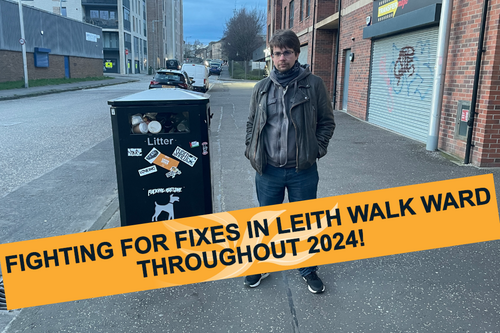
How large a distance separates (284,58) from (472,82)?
5582 millimetres

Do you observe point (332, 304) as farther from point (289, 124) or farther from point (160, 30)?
point (160, 30)

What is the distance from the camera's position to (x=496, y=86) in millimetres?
6566

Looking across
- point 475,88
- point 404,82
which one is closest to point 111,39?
point 404,82

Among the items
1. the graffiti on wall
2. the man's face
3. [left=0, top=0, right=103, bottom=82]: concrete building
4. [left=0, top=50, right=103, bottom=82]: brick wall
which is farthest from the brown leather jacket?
[left=0, top=50, right=103, bottom=82]: brick wall

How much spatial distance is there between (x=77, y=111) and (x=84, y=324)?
45.4ft

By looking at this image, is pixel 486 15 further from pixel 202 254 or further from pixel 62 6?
pixel 62 6

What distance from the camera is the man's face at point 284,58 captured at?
9.40 ft

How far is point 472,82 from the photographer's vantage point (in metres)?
7.04

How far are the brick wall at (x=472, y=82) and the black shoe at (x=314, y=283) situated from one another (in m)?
4.98

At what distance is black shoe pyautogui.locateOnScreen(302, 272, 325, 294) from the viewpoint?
3.13 meters

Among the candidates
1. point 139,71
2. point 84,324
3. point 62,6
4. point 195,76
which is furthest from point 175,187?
point 139,71

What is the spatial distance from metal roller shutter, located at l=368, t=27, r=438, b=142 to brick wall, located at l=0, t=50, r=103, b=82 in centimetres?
2448

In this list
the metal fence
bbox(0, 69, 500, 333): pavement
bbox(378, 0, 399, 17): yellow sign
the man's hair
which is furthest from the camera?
the metal fence

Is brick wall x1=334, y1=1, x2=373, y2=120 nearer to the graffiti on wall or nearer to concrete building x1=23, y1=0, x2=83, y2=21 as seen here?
the graffiti on wall
